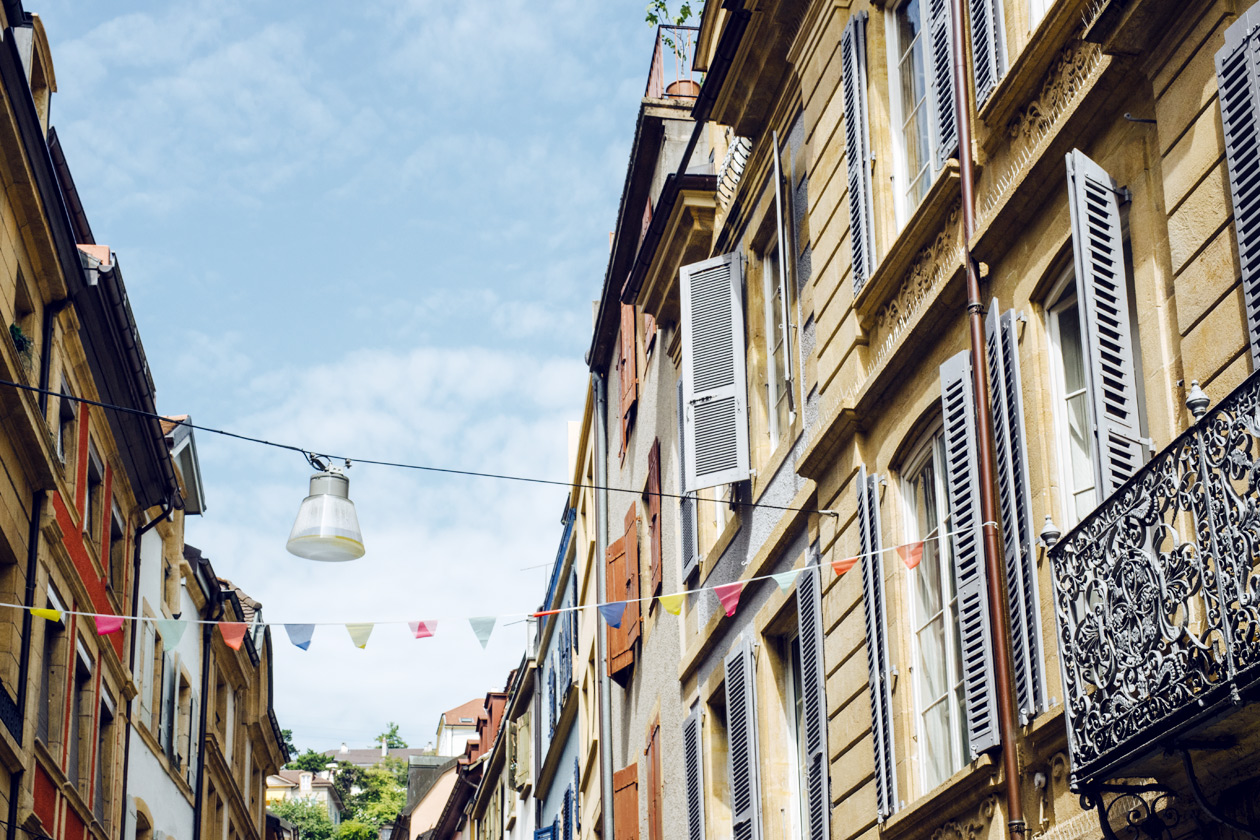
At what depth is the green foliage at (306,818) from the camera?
81250mm

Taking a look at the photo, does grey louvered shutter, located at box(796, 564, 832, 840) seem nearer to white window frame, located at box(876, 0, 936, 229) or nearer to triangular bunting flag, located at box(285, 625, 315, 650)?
white window frame, located at box(876, 0, 936, 229)

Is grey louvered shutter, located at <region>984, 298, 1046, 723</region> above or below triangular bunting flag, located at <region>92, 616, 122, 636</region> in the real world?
below

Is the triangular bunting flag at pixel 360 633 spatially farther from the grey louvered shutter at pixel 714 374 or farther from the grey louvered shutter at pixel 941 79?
the grey louvered shutter at pixel 941 79

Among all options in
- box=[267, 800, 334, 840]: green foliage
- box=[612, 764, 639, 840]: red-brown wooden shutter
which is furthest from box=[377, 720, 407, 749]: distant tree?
box=[612, 764, 639, 840]: red-brown wooden shutter

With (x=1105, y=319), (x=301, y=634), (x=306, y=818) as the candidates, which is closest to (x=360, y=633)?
(x=301, y=634)

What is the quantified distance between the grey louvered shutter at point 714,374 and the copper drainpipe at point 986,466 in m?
5.35

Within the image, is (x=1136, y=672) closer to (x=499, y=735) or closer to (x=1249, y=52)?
(x=1249, y=52)

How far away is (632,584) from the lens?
68.8 feet

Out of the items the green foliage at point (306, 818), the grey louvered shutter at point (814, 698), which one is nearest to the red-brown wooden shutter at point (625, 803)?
the grey louvered shutter at point (814, 698)

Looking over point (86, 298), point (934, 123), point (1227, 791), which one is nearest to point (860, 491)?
point (934, 123)

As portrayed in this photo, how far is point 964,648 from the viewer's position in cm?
904

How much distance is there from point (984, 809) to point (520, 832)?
3000 cm

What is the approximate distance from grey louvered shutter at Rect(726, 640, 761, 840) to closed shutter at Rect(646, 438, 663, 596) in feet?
16.1

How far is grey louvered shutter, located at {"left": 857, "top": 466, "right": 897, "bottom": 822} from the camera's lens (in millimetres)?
10062
